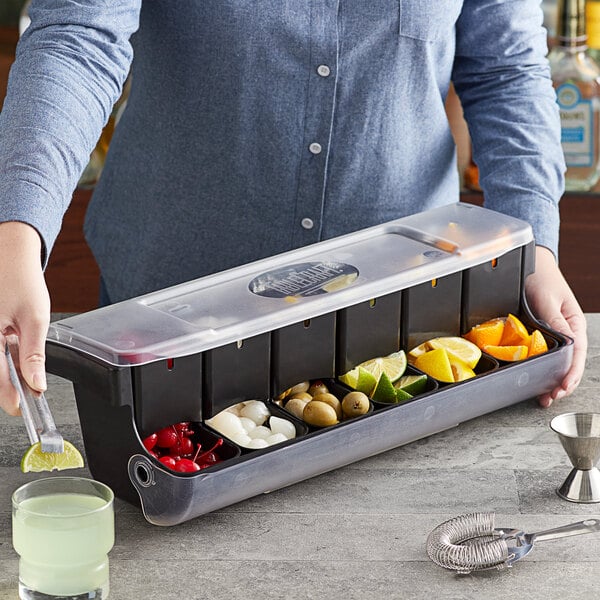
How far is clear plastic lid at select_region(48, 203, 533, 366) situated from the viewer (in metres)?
1.33

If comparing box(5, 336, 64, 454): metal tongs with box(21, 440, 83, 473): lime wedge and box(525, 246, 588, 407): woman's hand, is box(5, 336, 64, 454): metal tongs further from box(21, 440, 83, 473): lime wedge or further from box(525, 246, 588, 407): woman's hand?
box(525, 246, 588, 407): woman's hand

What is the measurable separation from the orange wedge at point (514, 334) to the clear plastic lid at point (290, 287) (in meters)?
0.10

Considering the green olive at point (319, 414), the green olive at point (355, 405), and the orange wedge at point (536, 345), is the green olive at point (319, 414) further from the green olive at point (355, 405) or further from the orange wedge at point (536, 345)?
the orange wedge at point (536, 345)

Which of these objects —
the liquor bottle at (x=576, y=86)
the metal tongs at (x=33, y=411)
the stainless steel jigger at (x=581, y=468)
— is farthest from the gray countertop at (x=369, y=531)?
the liquor bottle at (x=576, y=86)

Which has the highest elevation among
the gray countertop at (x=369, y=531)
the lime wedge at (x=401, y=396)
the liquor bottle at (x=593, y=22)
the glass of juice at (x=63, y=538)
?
the liquor bottle at (x=593, y=22)

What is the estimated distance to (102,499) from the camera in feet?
3.95

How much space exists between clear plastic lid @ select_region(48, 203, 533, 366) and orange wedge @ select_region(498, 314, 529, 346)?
10 centimetres

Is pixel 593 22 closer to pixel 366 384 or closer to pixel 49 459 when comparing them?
pixel 366 384

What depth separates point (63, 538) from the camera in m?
1.15

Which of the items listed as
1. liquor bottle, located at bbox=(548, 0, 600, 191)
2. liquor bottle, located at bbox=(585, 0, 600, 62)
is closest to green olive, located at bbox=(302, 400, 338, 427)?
liquor bottle, located at bbox=(548, 0, 600, 191)

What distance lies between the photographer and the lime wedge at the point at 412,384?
146 centimetres

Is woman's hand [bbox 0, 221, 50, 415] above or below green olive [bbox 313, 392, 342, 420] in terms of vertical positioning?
above

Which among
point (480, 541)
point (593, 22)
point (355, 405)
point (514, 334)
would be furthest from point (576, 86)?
point (480, 541)

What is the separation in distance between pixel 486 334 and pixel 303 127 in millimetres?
436
